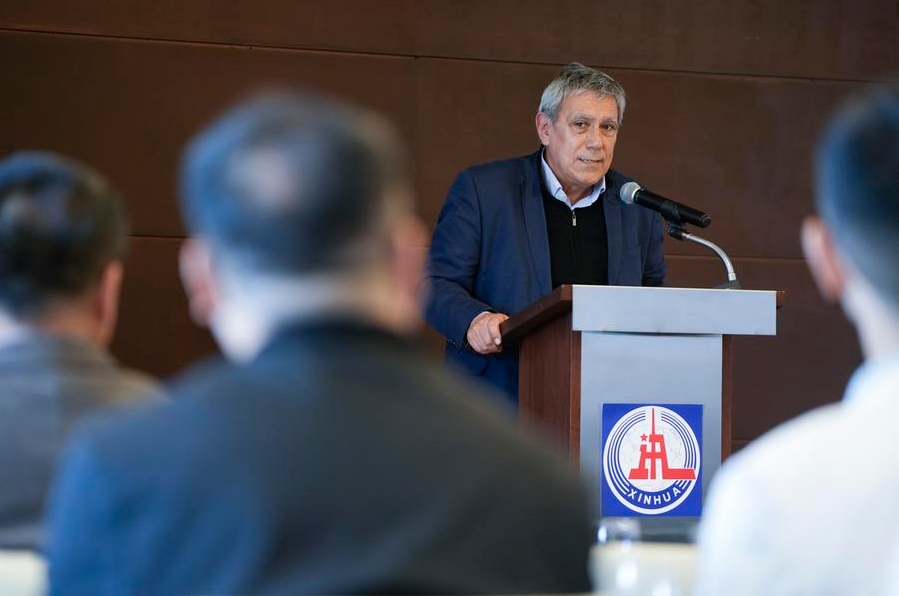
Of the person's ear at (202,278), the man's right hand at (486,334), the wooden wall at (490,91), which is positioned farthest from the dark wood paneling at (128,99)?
the person's ear at (202,278)

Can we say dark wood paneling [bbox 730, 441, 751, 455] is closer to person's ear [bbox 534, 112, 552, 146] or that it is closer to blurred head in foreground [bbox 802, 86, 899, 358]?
person's ear [bbox 534, 112, 552, 146]

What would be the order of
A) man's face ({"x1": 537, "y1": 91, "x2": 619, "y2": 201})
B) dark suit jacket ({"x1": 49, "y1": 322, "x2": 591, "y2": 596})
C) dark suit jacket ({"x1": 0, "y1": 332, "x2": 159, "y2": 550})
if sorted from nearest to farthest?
dark suit jacket ({"x1": 49, "y1": 322, "x2": 591, "y2": 596})
dark suit jacket ({"x1": 0, "y1": 332, "x2": 159, "y2": 550})
man's face ({"x1": 537, "y1": 91, "x2": 619, "y2": 201})

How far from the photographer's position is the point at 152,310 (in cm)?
511

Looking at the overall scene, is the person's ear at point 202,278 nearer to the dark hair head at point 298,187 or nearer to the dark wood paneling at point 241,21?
the dark hair head at point 298,187

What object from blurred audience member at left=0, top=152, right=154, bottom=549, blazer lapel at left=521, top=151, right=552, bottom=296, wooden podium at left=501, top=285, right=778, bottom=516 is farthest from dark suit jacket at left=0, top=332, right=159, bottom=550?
blazer lapel at left=521, top=151, right=552, bottom=296

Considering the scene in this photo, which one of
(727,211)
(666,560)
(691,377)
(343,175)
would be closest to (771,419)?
(727,211)

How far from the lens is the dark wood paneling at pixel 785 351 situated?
221 inches

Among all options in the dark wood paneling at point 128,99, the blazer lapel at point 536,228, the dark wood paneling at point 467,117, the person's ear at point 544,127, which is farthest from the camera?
the dark wood paneling at point 467,117

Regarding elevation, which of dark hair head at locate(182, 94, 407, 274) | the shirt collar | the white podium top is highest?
the shirt collar

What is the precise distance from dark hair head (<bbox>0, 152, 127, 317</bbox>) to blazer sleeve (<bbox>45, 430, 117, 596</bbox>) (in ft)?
1.86

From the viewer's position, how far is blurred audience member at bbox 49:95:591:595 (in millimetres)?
897

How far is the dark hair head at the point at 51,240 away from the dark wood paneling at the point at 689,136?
149 inches

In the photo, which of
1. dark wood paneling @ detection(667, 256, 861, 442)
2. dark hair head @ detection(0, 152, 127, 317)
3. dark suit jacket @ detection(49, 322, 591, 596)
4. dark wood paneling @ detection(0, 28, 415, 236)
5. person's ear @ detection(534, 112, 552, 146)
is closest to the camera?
dark suit jacket @ detection(49, 322, 591, 596)

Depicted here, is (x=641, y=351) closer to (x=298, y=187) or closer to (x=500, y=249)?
(x=500, y=249)
